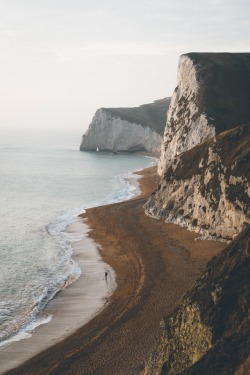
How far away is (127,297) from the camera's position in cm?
2966

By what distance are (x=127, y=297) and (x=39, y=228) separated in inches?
970

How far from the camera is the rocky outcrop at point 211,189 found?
41219 millimetres

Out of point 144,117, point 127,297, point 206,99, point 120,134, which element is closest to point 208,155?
point 127,297

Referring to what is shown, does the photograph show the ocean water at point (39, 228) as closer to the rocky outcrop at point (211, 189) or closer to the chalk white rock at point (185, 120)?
the chalk white rock at point (185, 120)

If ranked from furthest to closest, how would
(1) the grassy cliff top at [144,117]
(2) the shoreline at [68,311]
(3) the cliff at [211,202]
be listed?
(1) the grassy cliff top at [144,117] < (2) the shoreline at [68,311] < (3) the cliff at [211,202]

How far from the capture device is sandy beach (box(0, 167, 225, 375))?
2159 centimetres

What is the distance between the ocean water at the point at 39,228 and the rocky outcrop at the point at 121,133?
206 feet

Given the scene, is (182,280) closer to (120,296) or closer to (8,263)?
(120,296)

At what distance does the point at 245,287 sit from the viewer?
1576 cm

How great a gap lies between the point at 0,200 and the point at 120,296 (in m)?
44.8

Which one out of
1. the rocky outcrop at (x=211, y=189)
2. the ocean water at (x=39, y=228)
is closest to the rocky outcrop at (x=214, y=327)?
the ocean water at (x=39, y=228)

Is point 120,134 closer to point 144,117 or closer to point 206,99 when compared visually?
point 144,117

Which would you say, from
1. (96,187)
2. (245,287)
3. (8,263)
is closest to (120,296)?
(8,263)

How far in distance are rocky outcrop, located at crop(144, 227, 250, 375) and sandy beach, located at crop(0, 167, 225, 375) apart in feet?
16.1
